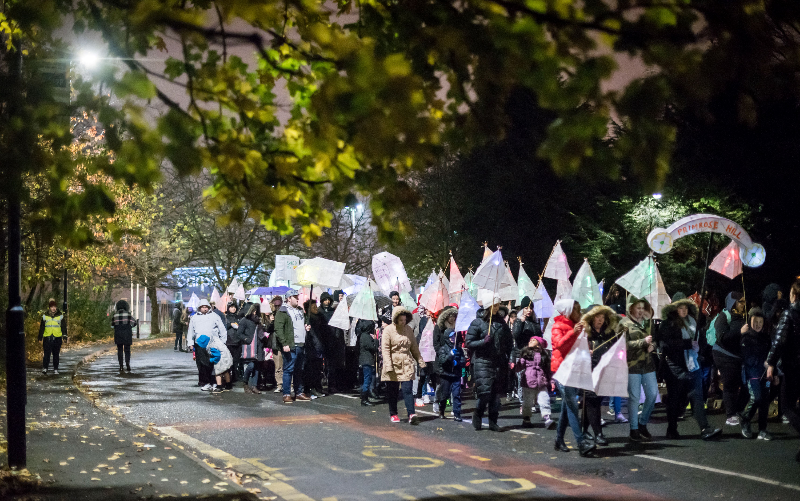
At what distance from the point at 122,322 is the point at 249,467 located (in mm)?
13669

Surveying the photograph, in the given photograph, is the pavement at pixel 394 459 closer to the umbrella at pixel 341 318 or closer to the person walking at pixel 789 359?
the person walking at pixel 789 359

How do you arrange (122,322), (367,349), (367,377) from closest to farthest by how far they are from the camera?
(367,377), (367,349), (122,322)

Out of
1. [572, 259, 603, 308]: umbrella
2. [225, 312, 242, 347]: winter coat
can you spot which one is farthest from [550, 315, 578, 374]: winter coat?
[225, 312, 242, 347]: winter coat

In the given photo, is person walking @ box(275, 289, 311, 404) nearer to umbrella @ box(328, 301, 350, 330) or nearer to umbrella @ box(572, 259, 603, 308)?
umbrella @ box(328, 301, 350, 330)

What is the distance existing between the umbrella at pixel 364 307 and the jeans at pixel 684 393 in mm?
6061


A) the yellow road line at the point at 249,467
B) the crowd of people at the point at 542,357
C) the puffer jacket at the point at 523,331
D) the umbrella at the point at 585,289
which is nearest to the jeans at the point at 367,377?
the crowd of people at the point at 542,357

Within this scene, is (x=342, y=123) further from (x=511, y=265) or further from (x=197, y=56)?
(x=511, y=265)

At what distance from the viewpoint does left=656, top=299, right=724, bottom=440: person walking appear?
34.8 feet

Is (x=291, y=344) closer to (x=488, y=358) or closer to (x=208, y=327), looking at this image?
(x=208, y=327)

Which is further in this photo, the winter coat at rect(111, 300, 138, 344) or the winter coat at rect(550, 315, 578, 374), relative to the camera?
the winter coat at rect(111, 300, 138, 344)

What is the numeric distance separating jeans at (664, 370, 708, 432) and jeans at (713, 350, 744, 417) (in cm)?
104

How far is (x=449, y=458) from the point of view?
9.30 meters

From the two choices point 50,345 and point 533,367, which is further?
point 50,345

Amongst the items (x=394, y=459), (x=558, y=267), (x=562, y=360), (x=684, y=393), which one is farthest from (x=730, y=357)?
(x=558, y=267)
